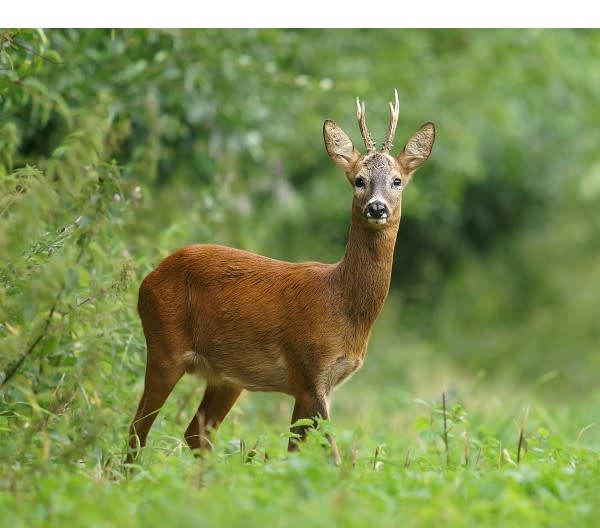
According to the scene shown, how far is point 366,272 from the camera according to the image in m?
5.71

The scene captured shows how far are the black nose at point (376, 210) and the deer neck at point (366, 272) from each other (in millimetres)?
200

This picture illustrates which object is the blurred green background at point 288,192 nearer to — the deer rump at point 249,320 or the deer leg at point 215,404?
the deer rump at point 249,320

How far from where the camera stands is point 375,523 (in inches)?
154

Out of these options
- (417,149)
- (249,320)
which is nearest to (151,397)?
(249,320)

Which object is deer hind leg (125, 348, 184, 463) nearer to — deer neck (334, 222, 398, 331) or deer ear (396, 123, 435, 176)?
deer neck (334, 222, 398, 331)

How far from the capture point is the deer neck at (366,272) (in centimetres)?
568

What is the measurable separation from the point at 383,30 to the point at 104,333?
10390 millimetres

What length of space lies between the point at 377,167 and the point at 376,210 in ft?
1.01

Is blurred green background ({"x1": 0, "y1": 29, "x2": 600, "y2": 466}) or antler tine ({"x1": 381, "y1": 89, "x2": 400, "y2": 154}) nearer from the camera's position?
blurred green background ({"x1": 0, "y1": 29, "x2": 600, "y2": 466})

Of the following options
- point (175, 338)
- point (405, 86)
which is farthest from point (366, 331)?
point (405, 86)

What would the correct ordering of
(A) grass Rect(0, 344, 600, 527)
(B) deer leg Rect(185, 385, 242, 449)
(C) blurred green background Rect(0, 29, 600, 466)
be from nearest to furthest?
(A) grass Rect(0, 344, 600, 527) → (C) blurred green background Rect(0, 29, 600, 466) → (B) deer leg Rect(185, 385, 242, 449)

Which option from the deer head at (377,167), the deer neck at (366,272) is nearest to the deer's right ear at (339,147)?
the deer head at (377,167)

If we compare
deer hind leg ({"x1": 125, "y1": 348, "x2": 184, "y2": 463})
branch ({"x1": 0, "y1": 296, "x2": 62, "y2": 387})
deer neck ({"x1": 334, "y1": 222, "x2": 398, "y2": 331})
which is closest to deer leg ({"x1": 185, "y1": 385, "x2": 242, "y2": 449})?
deer hind leg ({"x1": 125, "y1": 348, "x2": 184, "y2": 463})

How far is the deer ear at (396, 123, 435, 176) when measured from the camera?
19.5 ft
